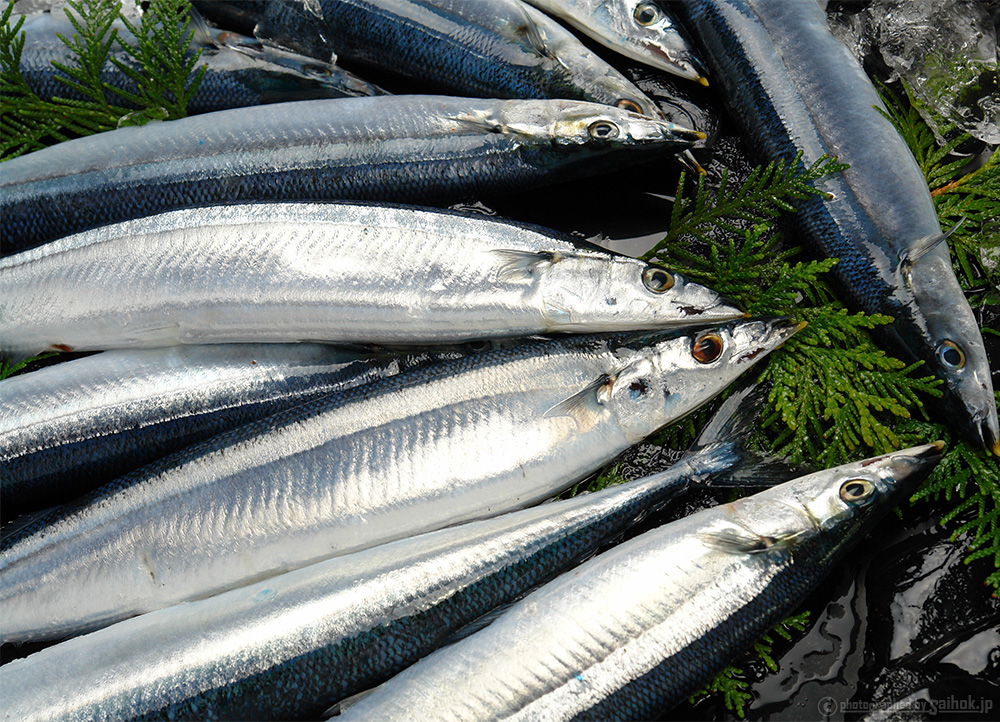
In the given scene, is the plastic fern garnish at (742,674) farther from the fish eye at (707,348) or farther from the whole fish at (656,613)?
the fish eye at (707,348)

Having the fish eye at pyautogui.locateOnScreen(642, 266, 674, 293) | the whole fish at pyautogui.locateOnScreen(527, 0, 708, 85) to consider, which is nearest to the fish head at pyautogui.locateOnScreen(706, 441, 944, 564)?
the fish eye at pyautogui.locateOnScreen(642, 266, 674, 293)

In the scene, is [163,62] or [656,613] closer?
[656,613]

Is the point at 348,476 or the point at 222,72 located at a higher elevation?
the point at 222,72

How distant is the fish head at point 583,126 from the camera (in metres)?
2.66

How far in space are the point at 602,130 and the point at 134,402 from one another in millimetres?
2065

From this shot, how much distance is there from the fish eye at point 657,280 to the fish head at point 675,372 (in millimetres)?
180

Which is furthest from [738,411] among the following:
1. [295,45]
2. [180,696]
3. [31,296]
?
[31,296]

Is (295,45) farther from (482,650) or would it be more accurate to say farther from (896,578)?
(896,578)

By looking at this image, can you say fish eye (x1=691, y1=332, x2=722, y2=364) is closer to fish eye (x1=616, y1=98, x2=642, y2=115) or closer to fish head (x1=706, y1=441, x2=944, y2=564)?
fish head (x1=706, y1=441, x2=944, y2=564)

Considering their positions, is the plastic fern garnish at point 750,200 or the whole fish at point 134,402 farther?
the plastic fern garnish at point 750,200

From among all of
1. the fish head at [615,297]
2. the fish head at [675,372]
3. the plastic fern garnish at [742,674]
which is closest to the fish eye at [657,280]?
the fish head at [615,297]

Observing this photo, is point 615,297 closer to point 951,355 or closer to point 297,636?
point 951,355

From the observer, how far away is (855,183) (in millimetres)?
2641

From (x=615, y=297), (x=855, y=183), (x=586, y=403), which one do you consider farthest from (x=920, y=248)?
(x=586, y=403)
